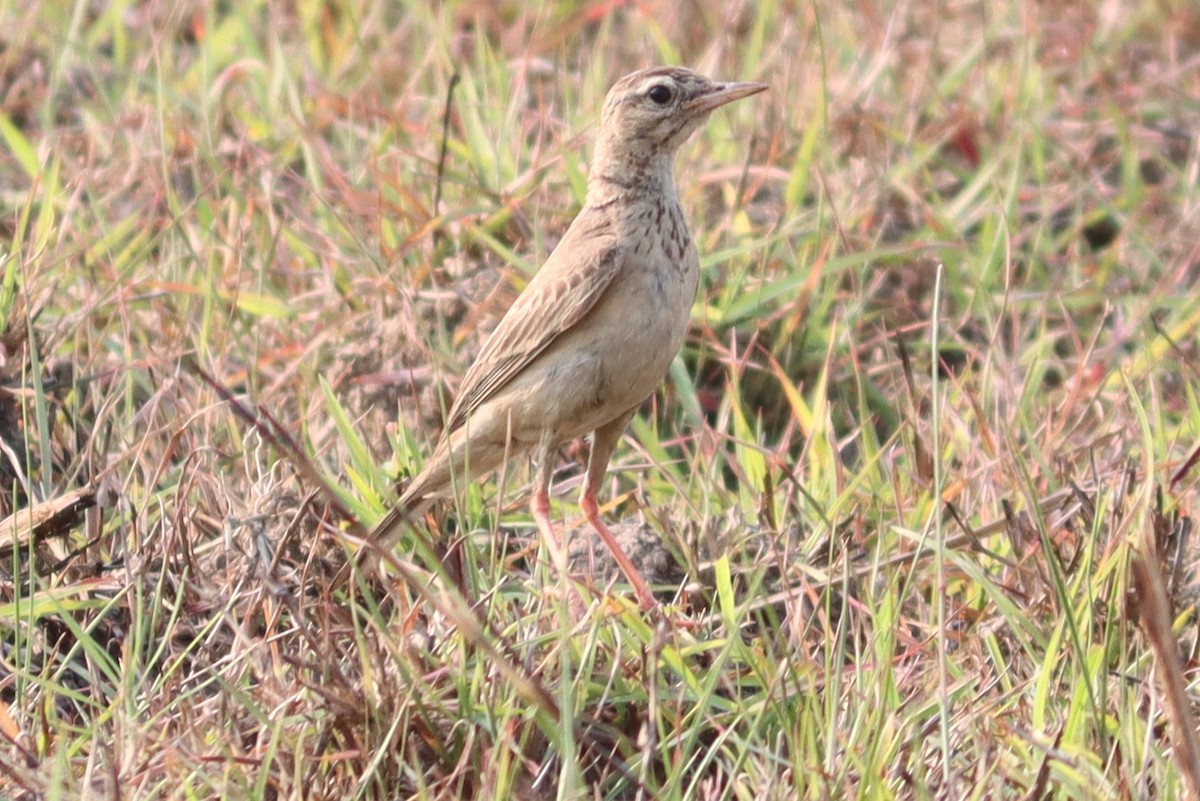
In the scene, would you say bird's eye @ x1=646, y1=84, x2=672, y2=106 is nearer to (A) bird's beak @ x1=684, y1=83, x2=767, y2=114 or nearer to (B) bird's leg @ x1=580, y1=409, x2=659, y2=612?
(A) bird's beak @ x1=684, y1=83, x2=767, y2=114

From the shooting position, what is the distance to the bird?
4203 mm

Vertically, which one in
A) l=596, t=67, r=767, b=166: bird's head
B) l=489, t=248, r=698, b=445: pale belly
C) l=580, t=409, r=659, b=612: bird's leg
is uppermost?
l=596, t=67, r=767, b=166: bird's head

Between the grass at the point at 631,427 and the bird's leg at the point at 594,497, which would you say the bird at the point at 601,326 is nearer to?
the bird's leg at the point at 594,497

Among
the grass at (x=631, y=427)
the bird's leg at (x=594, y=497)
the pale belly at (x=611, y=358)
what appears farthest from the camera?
the pale belly at (x=611, y=358)

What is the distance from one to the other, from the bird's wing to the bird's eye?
337mm

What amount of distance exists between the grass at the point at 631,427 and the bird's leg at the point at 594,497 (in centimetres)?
11

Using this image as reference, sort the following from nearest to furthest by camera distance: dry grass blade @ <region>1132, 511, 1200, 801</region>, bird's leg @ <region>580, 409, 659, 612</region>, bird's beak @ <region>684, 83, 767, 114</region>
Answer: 1. dry grass blade @ <region>1132, 511, 1200, 801</region>
2. bird's leg @ <region>580, 409, 659, 612</region>
3. bird's beak @ <region>684, 83, 767, 114</region>


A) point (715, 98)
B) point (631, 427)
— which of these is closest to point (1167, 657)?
point (715, 98)

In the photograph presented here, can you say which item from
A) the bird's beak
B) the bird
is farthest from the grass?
the bird's beak

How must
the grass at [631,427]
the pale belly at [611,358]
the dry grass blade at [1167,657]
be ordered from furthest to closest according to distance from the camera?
the pale belly at [611,358]
the grass at [631,427]
the dry grass blade at [1167,657]

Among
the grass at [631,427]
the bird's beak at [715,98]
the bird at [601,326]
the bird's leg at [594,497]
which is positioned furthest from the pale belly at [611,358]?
the bird's beak at [715,98]

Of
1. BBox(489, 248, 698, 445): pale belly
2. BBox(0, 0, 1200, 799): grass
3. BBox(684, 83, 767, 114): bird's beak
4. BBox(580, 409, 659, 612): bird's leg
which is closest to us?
BBox(0, 0, 1200, 799): grass

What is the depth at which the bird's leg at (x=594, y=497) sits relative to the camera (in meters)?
4.08

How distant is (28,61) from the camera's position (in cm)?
672
